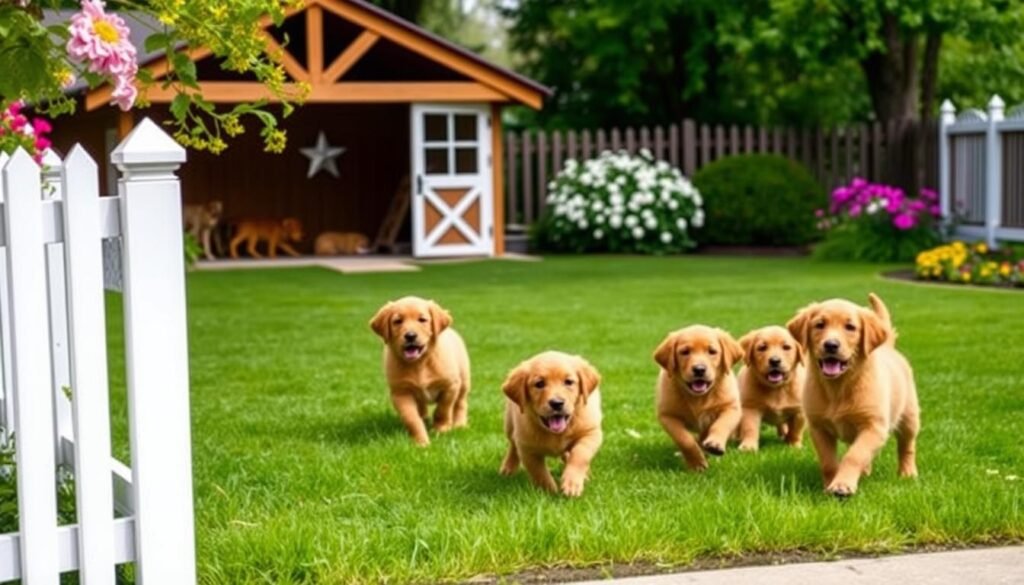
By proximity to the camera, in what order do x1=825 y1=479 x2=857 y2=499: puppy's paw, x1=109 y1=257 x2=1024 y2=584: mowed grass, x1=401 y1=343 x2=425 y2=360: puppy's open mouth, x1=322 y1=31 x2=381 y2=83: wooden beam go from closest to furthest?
x1=109 y1=257 x2=1024 y2=584: mowed grass, x1=825 y1=479 x2=857 y2=499: puppy's paw, x1=401 y1=343 x2=425 y2=360: puppy's open mouth, x1=322 y1=31 x2=381 y2=83: wooden beam

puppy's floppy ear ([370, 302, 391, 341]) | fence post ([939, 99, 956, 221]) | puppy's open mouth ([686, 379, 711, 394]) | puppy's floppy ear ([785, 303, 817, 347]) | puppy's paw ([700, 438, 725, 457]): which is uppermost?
fence post ([939, 99, 956, 221])

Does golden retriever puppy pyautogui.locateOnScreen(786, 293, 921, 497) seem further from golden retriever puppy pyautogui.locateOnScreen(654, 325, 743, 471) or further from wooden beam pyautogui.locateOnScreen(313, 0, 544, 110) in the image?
wooden beam pyautogui.locateOnScreen(313, 0, 544, 110)

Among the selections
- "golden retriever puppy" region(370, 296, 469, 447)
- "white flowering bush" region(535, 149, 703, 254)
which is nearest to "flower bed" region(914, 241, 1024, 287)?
"white flowering bush" region(535, 149, 703, 254)

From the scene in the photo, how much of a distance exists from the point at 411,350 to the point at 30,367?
292cm

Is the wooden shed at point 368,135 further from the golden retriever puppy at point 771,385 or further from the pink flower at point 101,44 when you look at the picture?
the pink flower at point 101,44

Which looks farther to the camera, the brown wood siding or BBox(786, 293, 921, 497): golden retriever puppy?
the brown wood siding

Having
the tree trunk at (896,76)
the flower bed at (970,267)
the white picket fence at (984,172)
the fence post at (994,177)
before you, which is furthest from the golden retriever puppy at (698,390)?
the tree trunk at (896,76)

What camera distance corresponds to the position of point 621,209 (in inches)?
881

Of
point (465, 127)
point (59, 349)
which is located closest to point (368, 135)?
point (465, 127)

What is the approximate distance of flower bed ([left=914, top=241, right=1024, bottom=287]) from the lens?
1511 cm

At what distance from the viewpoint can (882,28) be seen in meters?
25.1

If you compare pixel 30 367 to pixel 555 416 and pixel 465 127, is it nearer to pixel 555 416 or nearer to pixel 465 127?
pixel 555 416

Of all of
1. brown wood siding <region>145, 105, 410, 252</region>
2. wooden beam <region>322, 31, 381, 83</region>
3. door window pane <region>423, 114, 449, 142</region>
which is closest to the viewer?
wooden beam <region>322, 31, 381, 83</region>

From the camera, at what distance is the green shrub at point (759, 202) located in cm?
2272
